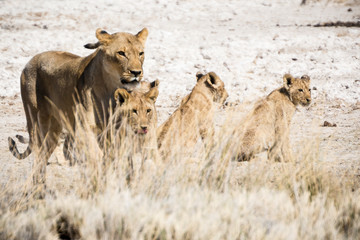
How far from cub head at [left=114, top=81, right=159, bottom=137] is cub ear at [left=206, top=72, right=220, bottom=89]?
185cm

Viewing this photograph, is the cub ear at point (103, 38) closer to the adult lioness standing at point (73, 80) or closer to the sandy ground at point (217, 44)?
the adult lioness standing at point (73, 80)

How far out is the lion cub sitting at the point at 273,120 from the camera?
6.72 m

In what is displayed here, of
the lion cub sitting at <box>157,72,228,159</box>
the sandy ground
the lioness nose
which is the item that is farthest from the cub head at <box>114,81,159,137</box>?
the sandy ground

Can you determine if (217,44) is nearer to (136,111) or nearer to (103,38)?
(136,111)

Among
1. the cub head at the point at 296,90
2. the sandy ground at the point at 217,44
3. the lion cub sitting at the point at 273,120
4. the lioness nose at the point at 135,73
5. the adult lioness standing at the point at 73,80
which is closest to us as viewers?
the lioness nose at the point at 135,73

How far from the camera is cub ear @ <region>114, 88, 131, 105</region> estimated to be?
546 centimetres

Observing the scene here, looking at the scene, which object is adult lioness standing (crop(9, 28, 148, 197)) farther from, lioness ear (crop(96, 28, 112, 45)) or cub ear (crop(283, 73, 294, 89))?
cub ear (crop(283, 73, 294, 89))

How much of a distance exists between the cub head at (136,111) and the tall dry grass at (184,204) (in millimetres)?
560

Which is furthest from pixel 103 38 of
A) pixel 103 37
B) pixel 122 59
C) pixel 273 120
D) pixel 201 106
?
pixel 273 120

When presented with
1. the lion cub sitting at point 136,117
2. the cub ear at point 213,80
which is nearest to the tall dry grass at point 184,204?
the lion cub sitting at point 136,117

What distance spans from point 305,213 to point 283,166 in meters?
1.07

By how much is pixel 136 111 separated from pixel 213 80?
2.22 m

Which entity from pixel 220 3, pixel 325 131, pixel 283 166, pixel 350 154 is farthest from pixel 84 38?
pixel 283 166

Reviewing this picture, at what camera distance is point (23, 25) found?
579 inches
